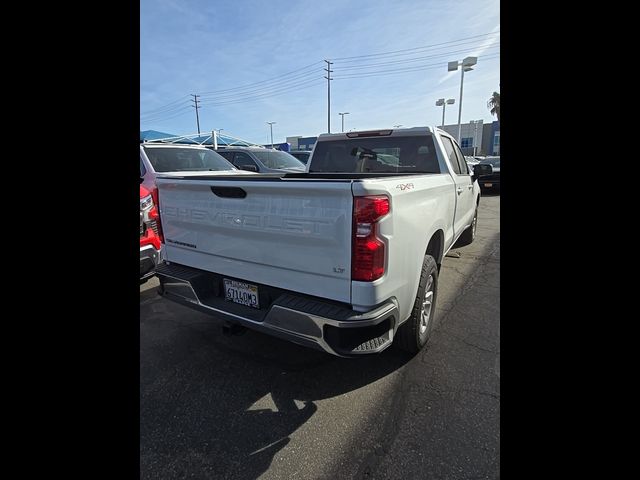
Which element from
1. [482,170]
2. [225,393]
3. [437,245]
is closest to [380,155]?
[437,245]

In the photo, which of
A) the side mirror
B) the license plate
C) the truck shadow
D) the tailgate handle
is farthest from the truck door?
the license plate

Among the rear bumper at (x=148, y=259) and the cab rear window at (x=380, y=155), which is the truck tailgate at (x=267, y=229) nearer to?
the rear bumper at (x=148, y=259)

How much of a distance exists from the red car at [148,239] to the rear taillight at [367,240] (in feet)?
9.43

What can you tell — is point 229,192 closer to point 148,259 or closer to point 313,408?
point 313,408

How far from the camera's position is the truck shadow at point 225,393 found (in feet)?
6.64

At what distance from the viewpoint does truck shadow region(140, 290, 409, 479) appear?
2.02 metres

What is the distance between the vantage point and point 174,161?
20.6 feet

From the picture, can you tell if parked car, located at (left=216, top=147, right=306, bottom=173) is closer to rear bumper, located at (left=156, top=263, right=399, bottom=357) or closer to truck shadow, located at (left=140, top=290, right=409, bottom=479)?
truck shadow, located at (left=140, top=290, right=409, bottom=479)

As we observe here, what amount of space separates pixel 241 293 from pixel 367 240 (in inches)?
46.4

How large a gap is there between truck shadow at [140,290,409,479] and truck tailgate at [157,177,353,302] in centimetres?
87
